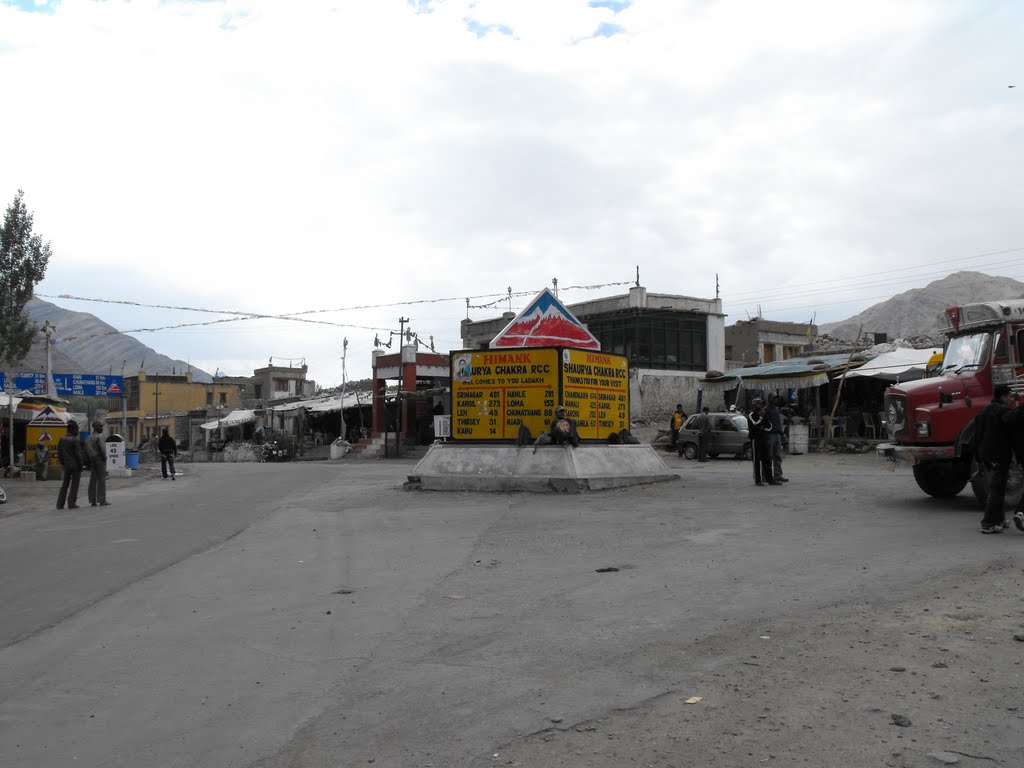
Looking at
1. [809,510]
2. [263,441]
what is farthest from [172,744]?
[263,441]

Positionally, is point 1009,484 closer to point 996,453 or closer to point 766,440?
point 996,453

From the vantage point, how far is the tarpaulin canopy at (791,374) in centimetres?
2927

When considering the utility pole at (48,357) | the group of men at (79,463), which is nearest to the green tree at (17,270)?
the utility pole at (48,357)

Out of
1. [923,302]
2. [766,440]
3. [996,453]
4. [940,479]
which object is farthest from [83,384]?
[923,302]

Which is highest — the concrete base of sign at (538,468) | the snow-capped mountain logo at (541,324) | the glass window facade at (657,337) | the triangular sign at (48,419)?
the glass window facade at (657,337)

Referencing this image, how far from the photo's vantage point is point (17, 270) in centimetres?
2562

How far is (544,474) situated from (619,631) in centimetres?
1054

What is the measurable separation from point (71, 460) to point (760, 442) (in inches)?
520

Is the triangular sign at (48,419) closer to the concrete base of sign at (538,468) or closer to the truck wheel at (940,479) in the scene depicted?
the concrete base of sign at (538,468)

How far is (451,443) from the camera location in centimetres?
1877

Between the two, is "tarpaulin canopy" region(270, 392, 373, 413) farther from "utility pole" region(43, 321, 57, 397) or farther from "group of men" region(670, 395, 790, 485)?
"group of men" region(670, 395, 790, 485)

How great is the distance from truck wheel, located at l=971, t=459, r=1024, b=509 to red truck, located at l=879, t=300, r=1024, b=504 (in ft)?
0.05

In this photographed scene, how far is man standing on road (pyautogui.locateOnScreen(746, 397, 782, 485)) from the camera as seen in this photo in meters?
15.9

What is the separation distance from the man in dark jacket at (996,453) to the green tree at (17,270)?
2566 centimetres
